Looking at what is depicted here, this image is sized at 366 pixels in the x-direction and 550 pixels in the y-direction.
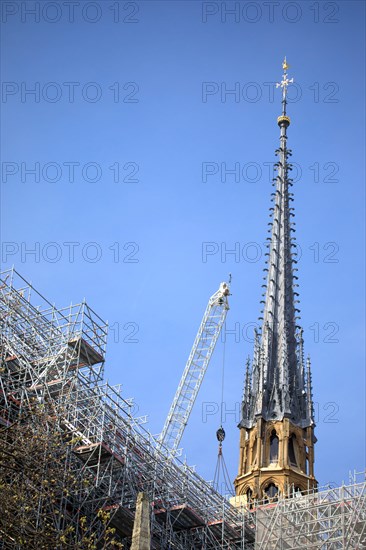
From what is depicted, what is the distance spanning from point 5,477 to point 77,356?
1567cm

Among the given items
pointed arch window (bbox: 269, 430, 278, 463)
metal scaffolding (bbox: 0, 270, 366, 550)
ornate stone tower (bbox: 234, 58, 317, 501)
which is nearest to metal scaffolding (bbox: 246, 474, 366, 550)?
metal scaffolding (bbox: 0, 270, 366, 550)

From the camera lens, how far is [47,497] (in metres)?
48.7

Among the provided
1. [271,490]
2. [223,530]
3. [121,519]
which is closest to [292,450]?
[271,490]

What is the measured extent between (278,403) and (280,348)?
6571 millimetres

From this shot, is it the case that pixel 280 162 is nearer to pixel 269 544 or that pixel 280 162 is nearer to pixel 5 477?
pixel 269 544

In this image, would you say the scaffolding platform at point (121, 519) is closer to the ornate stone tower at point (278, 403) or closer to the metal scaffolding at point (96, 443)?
the metal scaffolding at point (96, 443)

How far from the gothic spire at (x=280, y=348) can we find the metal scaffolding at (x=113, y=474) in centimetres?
2797

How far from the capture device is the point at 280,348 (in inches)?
3893

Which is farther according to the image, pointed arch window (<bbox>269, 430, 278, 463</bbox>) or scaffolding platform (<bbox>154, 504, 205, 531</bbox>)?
pointed arch window (<bbox>269, 430, 278, 463</bbox>)

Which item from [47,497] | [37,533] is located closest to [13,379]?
[47,497]

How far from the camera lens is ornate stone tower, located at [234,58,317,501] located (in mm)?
88438

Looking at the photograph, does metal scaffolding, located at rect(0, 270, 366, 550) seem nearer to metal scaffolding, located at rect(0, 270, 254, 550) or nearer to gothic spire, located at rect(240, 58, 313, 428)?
metal scaffolding, located at rect(0, 270, 254, 550)

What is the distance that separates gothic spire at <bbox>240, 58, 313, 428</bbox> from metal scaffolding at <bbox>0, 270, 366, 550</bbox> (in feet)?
91.8

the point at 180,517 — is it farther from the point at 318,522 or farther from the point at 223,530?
the point at 318,522
